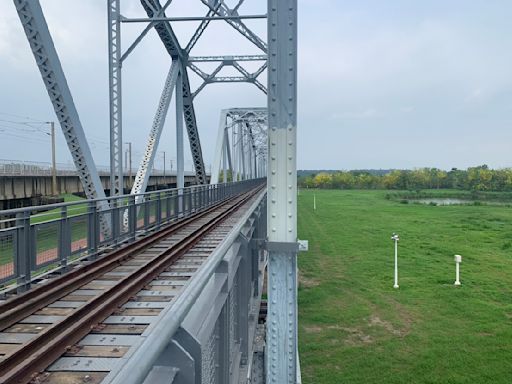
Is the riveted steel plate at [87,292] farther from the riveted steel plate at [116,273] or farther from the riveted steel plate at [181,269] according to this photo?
the riveted steel plate at [181,269]

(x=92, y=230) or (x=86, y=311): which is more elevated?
(x=92, y=230)

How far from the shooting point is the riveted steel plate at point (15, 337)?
4.35 metres

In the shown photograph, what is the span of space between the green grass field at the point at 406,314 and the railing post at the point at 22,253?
759 centimetres

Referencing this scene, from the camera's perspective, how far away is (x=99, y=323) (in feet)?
16.2

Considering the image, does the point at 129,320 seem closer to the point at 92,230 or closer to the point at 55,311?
the point at 55,311

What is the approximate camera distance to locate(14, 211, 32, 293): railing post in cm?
607

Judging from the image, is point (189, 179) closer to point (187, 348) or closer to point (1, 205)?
point (1, 205)

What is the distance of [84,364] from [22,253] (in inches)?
117

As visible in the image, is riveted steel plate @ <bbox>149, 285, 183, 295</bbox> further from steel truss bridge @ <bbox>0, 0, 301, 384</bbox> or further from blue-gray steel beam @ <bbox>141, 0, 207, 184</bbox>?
blue-gray steel beam @ <bbox>141, 0, 207, 184</bbox>

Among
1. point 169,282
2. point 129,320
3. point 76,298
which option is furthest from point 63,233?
point 129,320

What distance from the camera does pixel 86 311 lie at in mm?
5258

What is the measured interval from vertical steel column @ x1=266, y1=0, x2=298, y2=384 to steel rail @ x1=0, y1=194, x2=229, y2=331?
113 inches

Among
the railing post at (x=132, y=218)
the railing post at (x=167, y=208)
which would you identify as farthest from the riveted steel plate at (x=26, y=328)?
the railing post at (x=167, y=208)

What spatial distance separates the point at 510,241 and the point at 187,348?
35.1 m
